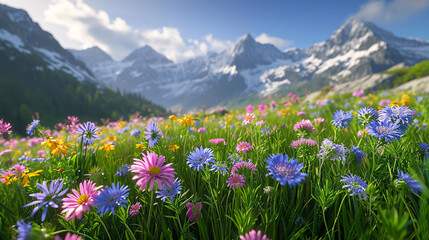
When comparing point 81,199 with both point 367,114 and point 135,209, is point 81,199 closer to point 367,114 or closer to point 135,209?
point 135,209

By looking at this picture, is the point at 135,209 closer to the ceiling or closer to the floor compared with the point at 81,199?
closer to the floor

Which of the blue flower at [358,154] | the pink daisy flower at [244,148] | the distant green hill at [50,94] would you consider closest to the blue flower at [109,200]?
the pink daisy flower at [244,148]

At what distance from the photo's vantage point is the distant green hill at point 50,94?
264 feet

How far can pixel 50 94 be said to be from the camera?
316 feet

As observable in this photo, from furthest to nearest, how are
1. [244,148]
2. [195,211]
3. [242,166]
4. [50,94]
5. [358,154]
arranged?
[50,94], [244,148], [358,154], [242,166], [195,211]

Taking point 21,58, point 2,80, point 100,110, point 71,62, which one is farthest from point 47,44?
point 100,110

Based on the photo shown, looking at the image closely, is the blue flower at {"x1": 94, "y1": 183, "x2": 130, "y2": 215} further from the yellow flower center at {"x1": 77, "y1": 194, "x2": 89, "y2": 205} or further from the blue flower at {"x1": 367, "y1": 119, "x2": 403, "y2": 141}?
the blue flower at {"x1": 367, "y1": 119, "x2": 403, "y2": 141}

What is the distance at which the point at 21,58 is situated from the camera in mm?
105062

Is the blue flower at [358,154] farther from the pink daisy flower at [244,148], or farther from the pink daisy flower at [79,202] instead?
the pink daisy flower at [79,202]

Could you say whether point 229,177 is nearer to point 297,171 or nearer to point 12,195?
point 297,171

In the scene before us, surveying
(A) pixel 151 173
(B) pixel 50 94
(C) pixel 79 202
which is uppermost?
(B) pixel 50 94

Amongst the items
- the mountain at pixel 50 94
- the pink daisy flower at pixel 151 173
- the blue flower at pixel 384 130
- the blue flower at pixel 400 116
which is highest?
the mountain at pixel 50 94

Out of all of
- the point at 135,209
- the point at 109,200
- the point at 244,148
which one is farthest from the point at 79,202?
the point at 244,148

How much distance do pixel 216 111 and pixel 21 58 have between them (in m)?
146
